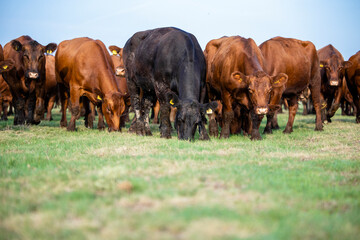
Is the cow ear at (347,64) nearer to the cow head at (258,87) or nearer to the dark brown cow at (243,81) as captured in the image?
the dark brown cow at (243,81)

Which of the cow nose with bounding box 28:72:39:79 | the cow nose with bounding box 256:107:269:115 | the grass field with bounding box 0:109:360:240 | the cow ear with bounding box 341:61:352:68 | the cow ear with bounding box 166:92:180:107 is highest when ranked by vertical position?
the cow ear with bounding box 341:61:352:68

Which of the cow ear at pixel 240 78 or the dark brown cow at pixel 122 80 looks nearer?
the cow ear at pixel 240 78

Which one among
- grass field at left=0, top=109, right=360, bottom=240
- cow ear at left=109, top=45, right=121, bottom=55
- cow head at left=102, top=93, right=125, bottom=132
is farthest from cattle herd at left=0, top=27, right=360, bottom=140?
cow ear at left=109, top=45, right=121, bottom=55

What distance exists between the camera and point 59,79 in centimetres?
1238

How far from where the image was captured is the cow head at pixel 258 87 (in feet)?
26.2

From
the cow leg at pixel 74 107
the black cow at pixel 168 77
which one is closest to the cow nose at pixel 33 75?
the cow leg at pixel 74 107

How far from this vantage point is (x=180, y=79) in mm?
8180

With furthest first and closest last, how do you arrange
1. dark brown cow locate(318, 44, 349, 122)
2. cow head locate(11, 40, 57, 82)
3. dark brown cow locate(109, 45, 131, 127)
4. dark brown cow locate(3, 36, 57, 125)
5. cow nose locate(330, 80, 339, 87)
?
dark brown cow locate(318, 44, 349, 122) → cow nose locate(330, 80, 339, 87) → dark brown cow locate(3, 36, 57, 125) → cow head locate(11, 40, 57, 82) → dark brown cow locate(109, 45, 131, 127)

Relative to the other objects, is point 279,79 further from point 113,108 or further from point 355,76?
point 355,76

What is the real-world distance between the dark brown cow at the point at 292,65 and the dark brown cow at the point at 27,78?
700 centimetres

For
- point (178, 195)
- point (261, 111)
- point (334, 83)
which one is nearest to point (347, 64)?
point (334, 83)

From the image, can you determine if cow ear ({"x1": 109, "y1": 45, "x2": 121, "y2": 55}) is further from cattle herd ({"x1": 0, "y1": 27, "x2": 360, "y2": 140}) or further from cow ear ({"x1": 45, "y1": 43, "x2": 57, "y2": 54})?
cow ear ({"x1": 45, "y1": 43, "x2": 57, "y2": 54})

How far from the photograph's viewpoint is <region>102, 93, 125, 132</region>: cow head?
10.1 m

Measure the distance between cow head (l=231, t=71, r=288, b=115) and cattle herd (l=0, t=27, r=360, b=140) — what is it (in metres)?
0.02
